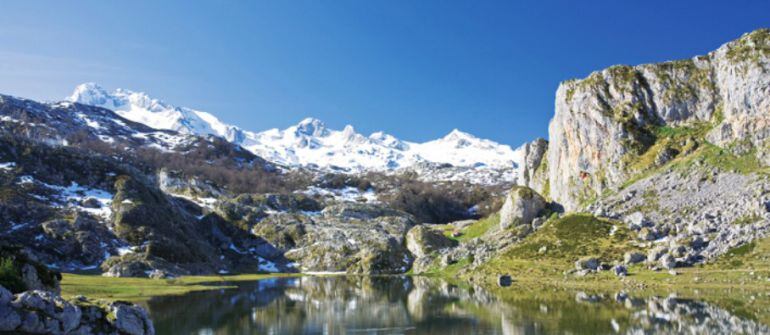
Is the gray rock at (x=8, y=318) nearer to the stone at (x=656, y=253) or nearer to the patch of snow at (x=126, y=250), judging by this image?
the stone at (x=656, y=253)

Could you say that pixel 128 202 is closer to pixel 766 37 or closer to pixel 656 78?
pixel 656 78

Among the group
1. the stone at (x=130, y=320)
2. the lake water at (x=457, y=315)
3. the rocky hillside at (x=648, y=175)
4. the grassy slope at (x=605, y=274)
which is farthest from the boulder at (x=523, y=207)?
the stone at (x=130, y=320)

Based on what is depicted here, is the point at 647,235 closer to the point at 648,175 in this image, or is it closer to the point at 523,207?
the point at 648,175

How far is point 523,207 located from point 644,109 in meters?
47.6

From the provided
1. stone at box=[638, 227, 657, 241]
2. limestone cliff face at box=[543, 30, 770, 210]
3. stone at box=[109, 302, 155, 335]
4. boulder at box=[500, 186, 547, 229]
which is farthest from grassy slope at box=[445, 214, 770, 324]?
stone at box=[109, 302, 155, 335]

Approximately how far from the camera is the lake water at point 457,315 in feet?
192

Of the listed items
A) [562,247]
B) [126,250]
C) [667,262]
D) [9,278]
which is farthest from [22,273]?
[126,250]

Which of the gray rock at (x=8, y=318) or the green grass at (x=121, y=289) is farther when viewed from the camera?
the green grass at (x=121, y=289)

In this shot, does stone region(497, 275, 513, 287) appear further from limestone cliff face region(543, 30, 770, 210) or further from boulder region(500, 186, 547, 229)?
boulder region(500, 186, 547, 229)

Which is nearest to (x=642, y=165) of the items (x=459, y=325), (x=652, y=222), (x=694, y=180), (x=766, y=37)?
(x=694, y=180)

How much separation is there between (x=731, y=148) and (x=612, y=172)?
32.2 meters

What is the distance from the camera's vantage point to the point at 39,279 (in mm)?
55656

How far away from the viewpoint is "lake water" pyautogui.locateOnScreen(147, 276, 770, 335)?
58.4 meters

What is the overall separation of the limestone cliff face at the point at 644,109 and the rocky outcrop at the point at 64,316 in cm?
13520
